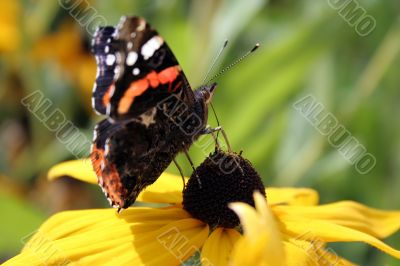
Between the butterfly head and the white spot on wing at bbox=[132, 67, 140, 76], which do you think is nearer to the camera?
the white spot on wing at bbox=[132, 67, 140, 76]

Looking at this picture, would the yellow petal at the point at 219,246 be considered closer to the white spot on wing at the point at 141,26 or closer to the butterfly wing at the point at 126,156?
the butterfly wing at the point at 126,156

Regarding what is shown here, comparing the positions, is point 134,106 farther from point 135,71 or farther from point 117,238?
point 117,238

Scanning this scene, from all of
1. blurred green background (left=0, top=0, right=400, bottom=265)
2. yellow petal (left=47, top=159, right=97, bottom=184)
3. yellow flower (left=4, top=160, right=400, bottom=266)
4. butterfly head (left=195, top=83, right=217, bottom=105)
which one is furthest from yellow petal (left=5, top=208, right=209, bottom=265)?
blurred green background (left=0, top=0, right=400, bottom=265)

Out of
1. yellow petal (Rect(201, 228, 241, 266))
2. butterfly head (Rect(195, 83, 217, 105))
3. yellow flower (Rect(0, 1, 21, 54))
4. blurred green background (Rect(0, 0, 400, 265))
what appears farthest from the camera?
yellow flower (Rect(0, 1, 21, 54))

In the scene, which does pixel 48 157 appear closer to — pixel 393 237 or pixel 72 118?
pixel 72 118

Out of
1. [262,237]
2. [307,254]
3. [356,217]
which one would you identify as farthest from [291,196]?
[262,237]

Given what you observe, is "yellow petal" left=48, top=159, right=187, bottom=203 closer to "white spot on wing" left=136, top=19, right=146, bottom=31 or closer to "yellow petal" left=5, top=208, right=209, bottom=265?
"yellow petal" left=5, top=208, right=209, bottom=265

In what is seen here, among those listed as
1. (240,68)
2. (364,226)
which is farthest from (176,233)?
(240,68)
